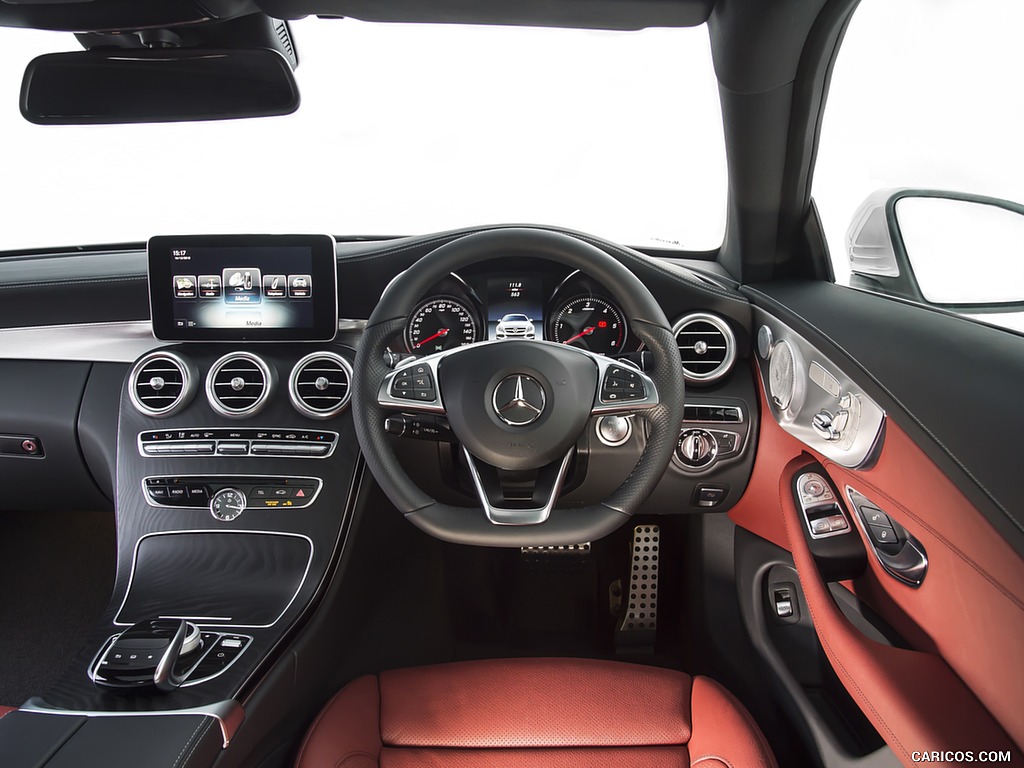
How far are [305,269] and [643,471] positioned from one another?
979 millimetres

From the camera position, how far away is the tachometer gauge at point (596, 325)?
1607mm

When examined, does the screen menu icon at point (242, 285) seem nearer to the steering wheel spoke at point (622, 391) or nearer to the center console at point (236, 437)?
the center console at point (236, 437)

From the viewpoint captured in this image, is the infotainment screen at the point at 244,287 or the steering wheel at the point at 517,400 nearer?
the steering wheel at the point at 517,400

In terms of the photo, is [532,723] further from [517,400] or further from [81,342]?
[81,342]

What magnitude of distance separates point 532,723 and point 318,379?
0.91 m

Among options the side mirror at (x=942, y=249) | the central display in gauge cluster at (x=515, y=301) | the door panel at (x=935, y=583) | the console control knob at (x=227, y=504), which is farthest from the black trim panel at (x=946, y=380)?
the console control knob at (x=227, y=504)

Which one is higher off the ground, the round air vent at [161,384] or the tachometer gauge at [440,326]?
the tachometer gauge at [440,326]

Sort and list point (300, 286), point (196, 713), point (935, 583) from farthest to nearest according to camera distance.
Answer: point (300, 286) → point (196, 713) → point (935, 583)

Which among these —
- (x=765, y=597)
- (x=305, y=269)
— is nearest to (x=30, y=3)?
(x=305, y=269)

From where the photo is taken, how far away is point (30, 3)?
4.07ft

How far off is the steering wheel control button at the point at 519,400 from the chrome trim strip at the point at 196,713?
28.2 inches

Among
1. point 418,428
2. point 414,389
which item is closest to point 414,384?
point 414,389

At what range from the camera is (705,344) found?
1.74 m

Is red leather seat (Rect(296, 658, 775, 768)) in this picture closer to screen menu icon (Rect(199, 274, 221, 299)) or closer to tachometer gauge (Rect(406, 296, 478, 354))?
tachometer gauge (Rect(406, 296, 478, 354))
